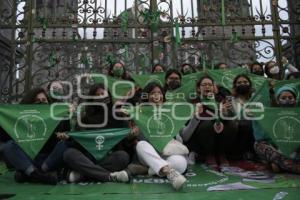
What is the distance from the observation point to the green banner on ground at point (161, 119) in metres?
4.74

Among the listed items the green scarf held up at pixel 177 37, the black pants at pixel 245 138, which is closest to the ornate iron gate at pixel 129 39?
the green scarf held up at pixel 177 37

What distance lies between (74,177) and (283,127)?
2729 millimetres

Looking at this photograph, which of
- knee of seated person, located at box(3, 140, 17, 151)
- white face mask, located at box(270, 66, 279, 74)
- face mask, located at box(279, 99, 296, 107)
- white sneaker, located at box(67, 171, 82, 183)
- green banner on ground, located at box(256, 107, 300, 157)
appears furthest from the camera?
white face mask, located at box(270, 66, 279, 74)

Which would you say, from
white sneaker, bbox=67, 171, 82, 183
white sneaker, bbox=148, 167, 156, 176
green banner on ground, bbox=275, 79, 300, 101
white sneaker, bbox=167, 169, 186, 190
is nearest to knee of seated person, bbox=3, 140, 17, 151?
white sneaker, bbox=67, 171, 82, 183

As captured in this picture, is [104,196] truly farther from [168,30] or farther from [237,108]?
[168,30]

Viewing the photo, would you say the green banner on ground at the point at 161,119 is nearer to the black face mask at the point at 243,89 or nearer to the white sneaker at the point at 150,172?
the white sneaker at the point at 150,172

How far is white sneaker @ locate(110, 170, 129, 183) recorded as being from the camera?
4246mm

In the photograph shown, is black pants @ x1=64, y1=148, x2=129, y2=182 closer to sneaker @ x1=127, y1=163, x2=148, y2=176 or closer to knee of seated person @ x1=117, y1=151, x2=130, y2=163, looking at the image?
knee of seated person @ x1=117, y1=151, x2=130, y2=163

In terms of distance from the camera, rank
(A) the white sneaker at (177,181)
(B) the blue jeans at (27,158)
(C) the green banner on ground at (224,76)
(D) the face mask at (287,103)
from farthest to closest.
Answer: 1. (C) the green banner on ground at (224,76)
2. (D) the face mask at (287,103)
3. (B) the blue jeans at (27,158)
4. (A) the white sneaker at (177,181)

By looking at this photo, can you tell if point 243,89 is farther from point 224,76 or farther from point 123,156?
point 123,156

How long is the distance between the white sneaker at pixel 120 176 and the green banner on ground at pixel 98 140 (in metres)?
0.35

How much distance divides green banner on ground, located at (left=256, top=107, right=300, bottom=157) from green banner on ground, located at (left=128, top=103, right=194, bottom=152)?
100 centimetres

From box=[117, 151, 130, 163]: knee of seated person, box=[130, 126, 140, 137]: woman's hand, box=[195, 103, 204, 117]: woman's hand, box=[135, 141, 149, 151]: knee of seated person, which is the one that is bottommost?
box=[117, 151, 130, 163]: knee of seated person

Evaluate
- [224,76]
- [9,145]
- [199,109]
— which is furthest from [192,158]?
[9,145]
